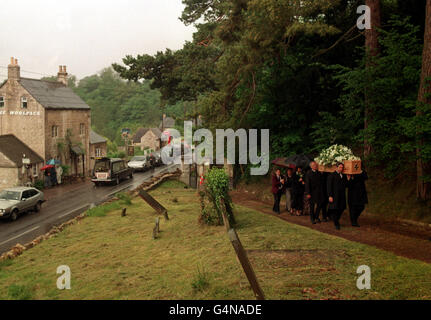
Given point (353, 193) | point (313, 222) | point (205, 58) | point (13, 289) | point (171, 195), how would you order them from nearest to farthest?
1. point (13, 289)
2. point (353, 193)
3. point (313, 222)
4. point (171, 195)
5. point (205, 58)

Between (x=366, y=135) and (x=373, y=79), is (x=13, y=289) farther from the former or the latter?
(x=373, y=79)

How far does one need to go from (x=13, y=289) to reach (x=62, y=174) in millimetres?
30490

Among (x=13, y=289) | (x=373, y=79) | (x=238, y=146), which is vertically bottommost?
(x=13, y=289)

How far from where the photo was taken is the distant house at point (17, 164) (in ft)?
100

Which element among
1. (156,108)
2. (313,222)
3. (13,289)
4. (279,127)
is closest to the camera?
(13,289)

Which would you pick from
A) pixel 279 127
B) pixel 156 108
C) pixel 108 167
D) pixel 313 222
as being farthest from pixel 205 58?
pixel 156 108

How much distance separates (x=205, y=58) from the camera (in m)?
26.9

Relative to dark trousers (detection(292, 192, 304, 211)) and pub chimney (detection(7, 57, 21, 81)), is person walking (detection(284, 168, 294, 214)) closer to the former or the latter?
dark trousers (detection(292, 192, 304, 211))

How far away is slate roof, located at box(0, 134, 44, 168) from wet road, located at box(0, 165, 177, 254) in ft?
12.1

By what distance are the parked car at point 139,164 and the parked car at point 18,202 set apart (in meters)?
18.9

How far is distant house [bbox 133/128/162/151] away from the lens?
3159 inches

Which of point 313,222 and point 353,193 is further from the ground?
point 353,193

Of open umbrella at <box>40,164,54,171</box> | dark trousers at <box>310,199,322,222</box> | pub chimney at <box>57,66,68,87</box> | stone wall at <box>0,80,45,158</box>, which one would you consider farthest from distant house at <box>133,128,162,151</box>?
dark trousers at <box>310,199,322,222</box>

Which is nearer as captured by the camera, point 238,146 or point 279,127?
point 279,127
